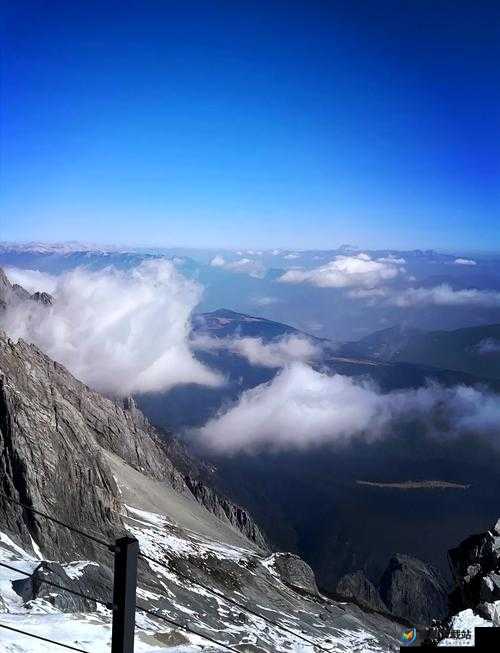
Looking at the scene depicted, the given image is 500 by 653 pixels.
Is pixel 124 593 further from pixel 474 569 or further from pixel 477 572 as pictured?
pixel 474 569

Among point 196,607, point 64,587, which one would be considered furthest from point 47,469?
point 64,587

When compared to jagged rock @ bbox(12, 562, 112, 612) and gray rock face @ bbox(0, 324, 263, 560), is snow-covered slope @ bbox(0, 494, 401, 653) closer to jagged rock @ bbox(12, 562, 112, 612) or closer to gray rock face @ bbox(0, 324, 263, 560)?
jagged rock @ bbox(12, 562, 112, 612)

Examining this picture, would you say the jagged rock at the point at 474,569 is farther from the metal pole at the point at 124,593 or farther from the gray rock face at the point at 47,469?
the gray rock face at the point at 47,469

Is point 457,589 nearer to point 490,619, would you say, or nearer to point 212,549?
point 490,619

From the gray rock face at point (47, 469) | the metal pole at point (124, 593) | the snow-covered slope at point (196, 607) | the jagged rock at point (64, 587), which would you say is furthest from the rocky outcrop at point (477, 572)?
the gray rock face at point (47, 469)

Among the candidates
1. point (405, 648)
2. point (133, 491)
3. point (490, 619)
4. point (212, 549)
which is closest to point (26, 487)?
point (212, 549)

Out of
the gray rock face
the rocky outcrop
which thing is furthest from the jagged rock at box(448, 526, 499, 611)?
the gray rock face
